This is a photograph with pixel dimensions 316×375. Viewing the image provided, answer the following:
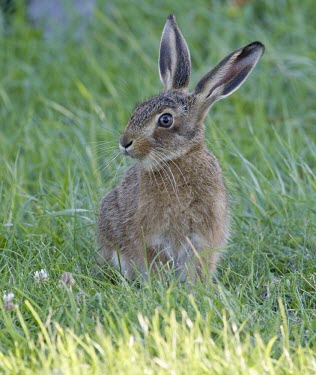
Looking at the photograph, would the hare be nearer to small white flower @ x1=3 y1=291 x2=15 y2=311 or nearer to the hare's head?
the hare's head

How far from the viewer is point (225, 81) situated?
14.9ft

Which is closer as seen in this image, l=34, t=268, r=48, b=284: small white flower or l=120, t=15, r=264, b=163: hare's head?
l=34, t=268, r=48, b=284: small white flower

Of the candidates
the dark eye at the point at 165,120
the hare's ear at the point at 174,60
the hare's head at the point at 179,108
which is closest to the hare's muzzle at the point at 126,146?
the hare's head at the point at 179,108

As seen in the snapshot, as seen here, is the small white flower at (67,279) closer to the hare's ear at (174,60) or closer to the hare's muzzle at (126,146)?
the hare's muzzle at (126,146)

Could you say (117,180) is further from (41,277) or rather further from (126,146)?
(41,277)

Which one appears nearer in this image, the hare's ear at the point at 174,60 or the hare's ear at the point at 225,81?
the hare's ear at the point at 225,81

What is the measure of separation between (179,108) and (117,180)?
85cm

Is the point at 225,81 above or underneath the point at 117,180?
above

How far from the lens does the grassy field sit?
329 centimetres

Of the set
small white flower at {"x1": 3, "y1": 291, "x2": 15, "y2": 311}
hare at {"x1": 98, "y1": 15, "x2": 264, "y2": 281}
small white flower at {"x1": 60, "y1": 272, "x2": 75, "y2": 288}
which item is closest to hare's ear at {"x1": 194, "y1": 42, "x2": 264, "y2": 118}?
hare at {"x1": 98, "y1": 15, "x2": 264, "y2": 281}

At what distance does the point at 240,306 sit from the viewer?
3.75 metres

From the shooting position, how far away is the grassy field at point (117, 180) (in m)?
3.29

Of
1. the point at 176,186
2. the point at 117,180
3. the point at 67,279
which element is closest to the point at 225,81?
the point at 176,186

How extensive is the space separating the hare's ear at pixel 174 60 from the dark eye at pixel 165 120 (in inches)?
14.4
